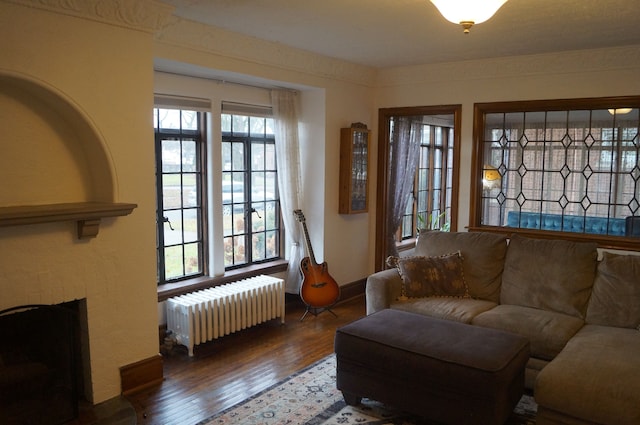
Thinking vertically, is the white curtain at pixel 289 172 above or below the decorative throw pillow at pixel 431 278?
above

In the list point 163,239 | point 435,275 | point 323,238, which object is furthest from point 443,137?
point 163,239

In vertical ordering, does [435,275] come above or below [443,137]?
below

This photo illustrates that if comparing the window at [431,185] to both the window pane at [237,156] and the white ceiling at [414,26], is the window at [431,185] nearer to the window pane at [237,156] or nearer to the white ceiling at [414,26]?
the white ceiling at [414,26]

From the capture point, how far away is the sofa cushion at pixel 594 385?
2488 mm

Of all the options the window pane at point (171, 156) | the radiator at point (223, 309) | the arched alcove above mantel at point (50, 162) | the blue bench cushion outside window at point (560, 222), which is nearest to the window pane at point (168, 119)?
the window pane at point (171, 156)

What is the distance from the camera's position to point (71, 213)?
283cm

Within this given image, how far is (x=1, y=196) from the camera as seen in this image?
280cm

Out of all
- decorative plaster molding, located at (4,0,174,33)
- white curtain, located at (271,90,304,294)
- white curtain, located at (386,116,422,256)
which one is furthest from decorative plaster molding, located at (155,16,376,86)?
white curtain, located at (386,116,422,256)

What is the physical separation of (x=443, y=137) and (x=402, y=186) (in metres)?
1.63

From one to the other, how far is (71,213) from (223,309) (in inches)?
66.2

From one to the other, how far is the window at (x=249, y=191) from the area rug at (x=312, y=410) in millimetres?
1778

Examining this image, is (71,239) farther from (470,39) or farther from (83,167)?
(470,39)

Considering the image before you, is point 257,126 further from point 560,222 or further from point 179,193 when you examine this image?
point 560,222

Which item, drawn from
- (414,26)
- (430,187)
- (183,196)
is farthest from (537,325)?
(430,187)
